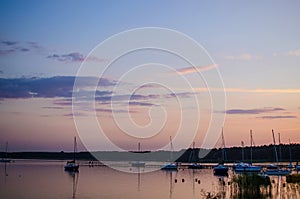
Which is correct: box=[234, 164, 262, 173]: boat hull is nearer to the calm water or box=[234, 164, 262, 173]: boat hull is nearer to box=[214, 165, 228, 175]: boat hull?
box=[214, 165, 228, 175]: boat hull

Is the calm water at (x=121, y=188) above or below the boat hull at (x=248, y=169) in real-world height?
below

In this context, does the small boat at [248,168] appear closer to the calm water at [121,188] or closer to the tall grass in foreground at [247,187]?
the calm water at [121,188]

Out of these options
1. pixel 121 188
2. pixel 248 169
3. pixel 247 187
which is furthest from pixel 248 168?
pixel 247 187

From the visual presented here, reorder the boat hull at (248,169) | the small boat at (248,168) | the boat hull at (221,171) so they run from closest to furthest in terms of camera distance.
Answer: the boat hull at (248,169) < the small boat at (248,168) < the boat hull at (221,171)

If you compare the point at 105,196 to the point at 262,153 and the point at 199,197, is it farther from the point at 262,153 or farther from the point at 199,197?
the point at 262,153

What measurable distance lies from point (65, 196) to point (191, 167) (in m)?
92.1

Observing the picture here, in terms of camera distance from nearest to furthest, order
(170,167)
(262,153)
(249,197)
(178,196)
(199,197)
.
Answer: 1. (249,197)
2. (199,197)
3. (178,196)
4. (170,167)
5. (262,153)

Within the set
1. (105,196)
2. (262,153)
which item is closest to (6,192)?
(105,196)

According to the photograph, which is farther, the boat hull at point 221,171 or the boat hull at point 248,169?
the boat hull at point 221,171

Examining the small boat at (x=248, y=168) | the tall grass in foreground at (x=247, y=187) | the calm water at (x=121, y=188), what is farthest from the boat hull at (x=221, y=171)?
the tall grass in foreground at (x=247, y=187)

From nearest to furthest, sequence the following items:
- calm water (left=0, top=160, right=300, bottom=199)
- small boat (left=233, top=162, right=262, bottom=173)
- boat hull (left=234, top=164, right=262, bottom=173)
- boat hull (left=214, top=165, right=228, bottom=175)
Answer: calm water (left=0, top=160, right=300, bottom=199)
boat hull (left=234, top=164, right=262, bottom=173)
small boat (left=233, top=162, right=262, bottom=173)
boat hull (left=214, top=165, right=228, bottom=175)

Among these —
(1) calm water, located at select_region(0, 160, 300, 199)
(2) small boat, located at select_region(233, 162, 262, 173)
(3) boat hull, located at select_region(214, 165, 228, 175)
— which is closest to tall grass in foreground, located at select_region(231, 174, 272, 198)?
(1) calm water, located at select_region(0, 160, 300, 199)

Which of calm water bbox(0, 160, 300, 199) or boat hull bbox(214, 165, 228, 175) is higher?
boat hull bbox(214, 165, 228, 175)

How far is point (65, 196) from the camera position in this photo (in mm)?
51250
